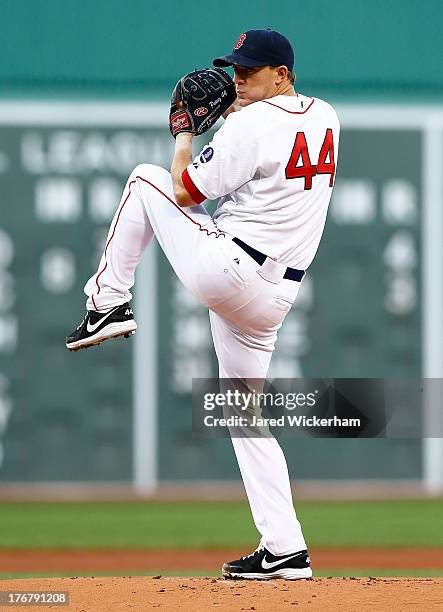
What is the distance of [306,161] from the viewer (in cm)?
332

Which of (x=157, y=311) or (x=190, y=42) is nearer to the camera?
(x=157, y=311)

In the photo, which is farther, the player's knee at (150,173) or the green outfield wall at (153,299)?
the green outfield wall at (153,299)

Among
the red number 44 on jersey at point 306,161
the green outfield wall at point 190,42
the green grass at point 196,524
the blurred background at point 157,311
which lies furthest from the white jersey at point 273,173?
the green outfield wall at point 190,42

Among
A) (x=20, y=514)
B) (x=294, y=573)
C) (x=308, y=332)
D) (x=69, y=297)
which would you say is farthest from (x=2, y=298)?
(x=294, y=573)

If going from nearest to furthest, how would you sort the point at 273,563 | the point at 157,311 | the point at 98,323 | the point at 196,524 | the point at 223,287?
the point at 223,287 < the point at 98,323 < the point at 273,563 < the point at 196,524 < the point at 157,311

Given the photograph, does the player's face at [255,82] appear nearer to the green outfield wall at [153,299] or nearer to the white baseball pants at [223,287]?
the white baseball pants at [223,287]

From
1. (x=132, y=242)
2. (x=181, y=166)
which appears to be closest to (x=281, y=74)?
(x=181, y=166)

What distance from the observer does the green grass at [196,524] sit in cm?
723

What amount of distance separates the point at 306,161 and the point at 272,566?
1139 mm

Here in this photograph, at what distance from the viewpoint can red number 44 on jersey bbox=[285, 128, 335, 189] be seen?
3.29m

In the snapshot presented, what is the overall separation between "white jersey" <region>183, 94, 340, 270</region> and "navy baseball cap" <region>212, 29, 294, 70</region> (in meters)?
0.10

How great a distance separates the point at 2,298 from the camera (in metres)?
8.34

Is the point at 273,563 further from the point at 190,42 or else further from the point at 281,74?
the point at 190,42

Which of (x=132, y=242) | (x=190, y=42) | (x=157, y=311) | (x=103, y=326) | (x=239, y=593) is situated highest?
(x=190, y=42)
